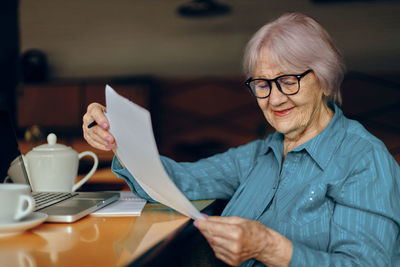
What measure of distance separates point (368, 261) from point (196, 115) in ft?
12.9

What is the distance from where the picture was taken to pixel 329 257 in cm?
93

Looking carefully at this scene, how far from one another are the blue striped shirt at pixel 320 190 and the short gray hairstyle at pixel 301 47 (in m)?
0.13

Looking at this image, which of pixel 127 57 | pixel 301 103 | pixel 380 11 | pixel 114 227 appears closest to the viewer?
pixel 114 227

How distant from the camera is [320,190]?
1052 mm

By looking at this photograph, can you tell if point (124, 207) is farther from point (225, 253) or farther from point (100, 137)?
point (225, 253)

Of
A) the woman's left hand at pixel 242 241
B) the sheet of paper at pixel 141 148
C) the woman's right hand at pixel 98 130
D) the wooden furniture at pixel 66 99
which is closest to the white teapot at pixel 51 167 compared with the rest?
the woman's right hand at pixel 98 130

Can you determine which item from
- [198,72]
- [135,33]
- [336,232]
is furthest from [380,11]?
[336,232]

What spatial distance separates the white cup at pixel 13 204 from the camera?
778 mm

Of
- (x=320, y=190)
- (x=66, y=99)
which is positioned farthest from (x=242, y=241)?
(x=66, y=99)

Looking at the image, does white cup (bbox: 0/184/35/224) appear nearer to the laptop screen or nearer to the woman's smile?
the laptop screen

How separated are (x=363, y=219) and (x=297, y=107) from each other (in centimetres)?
40

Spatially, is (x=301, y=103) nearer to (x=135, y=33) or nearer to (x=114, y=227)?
(x=114, y=227)

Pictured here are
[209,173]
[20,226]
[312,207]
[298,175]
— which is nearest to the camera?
[20,226]

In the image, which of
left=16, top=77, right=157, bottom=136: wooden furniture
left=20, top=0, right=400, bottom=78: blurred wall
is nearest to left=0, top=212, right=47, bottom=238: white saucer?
left=16, top=77, right=157, bottom=136: wooden furniture
